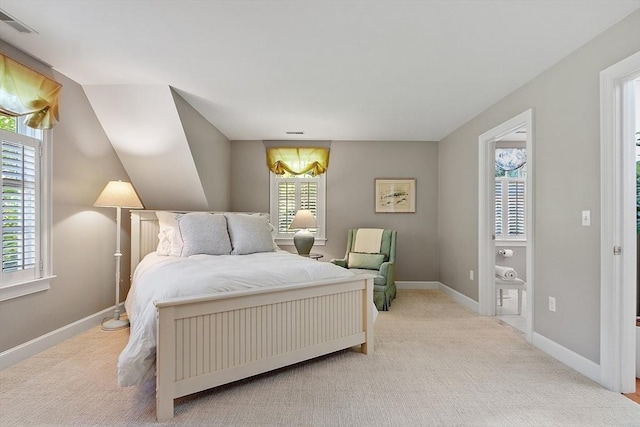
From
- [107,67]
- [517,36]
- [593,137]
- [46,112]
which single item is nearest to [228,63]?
[107,67]

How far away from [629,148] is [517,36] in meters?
1.03

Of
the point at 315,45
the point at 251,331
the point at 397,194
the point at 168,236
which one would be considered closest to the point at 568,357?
the point at 251,331

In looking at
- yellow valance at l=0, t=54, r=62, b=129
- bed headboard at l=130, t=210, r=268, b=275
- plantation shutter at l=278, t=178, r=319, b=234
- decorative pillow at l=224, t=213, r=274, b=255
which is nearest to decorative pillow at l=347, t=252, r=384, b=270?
plantation shutter at l=278, t=178, r=319, b=234

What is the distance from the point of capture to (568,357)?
2.69 meters

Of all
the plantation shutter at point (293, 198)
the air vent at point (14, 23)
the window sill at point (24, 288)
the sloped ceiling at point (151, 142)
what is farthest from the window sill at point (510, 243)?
the air vent at point (14, 23)

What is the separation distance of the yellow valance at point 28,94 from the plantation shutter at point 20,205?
0.19 metres

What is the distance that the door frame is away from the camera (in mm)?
2271

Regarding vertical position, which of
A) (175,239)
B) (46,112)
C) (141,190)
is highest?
(46,112)

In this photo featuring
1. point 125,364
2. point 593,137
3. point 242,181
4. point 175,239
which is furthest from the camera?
point 242,181

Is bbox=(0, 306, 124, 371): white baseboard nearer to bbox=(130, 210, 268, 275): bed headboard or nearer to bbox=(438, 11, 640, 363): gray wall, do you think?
bbox=(130, 210, 268, 275): bed headboard

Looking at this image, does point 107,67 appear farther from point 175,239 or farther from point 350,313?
point 350,313

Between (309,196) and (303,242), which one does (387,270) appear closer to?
(303,242)

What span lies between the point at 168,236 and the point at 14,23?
2101mm

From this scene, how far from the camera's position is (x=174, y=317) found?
2.00 m
